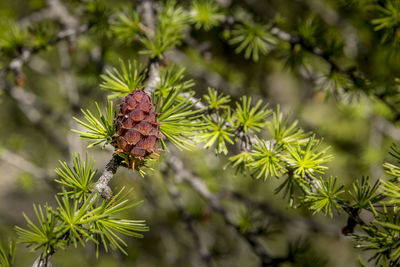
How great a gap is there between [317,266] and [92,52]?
5.47 ft

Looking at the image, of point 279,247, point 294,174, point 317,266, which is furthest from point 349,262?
point 294,174

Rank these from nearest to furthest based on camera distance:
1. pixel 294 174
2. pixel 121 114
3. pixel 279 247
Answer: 1. pixel 121 114
2. pixel 294 174
3. pixel 279 247

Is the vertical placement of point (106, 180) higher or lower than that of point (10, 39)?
lower

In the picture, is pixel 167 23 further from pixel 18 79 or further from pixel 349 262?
pixel 349 262

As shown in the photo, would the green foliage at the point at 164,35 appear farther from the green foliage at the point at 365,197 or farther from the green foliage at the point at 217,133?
the green foliage at the point at 365,197

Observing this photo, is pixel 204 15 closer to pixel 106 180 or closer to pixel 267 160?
pixel 267 160

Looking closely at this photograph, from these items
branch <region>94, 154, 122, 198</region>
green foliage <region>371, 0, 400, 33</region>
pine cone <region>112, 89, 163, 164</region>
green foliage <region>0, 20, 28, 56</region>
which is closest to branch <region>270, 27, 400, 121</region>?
green foliage <region>371, 0, 400, 33</region>

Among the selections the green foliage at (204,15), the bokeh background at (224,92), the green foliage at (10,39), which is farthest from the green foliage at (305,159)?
the green foliage at (10,39)

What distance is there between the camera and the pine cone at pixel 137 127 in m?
0.71

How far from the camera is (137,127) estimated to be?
71 cm

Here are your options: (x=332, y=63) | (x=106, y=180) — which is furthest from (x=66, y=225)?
(x=332, y=63)

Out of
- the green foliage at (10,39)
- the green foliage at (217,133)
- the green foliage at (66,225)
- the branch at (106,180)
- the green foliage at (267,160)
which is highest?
the green foliage at (10,39)

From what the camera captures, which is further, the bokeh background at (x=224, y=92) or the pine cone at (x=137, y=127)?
the bokeh background at (x=224, y=92)

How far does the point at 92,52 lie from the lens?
1712mm
